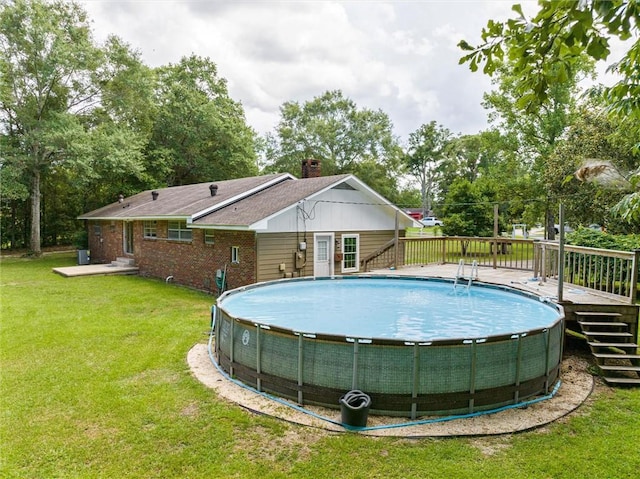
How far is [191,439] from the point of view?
4.25 metres

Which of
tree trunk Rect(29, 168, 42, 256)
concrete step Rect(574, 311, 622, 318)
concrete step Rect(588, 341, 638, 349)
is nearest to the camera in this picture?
concrete step Rect(588, 341, 638, 349)

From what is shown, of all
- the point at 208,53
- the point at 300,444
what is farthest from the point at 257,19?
the point at 208,53

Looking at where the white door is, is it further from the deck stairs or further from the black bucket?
the black bucket

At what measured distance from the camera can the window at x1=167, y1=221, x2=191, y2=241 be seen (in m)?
14.6

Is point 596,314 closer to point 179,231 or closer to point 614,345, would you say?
point 614,345

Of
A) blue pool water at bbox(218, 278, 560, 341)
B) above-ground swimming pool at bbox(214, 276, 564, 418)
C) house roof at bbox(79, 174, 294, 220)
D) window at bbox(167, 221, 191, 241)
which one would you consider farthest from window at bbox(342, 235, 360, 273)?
above-ground swimming pool at bbox(214, 276, 564, 418)

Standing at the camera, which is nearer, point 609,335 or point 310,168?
point 609,335

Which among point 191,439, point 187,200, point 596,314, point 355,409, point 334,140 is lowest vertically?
point 191,439

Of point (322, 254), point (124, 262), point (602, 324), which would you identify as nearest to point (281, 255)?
point (322, 254)

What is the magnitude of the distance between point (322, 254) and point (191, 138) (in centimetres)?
1916

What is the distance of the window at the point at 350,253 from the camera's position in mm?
14734

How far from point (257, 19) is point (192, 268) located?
8215 millimetres

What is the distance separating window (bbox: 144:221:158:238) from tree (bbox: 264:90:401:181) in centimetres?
2204

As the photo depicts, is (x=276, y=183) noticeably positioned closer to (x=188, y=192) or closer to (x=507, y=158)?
(x=188, y=192)
